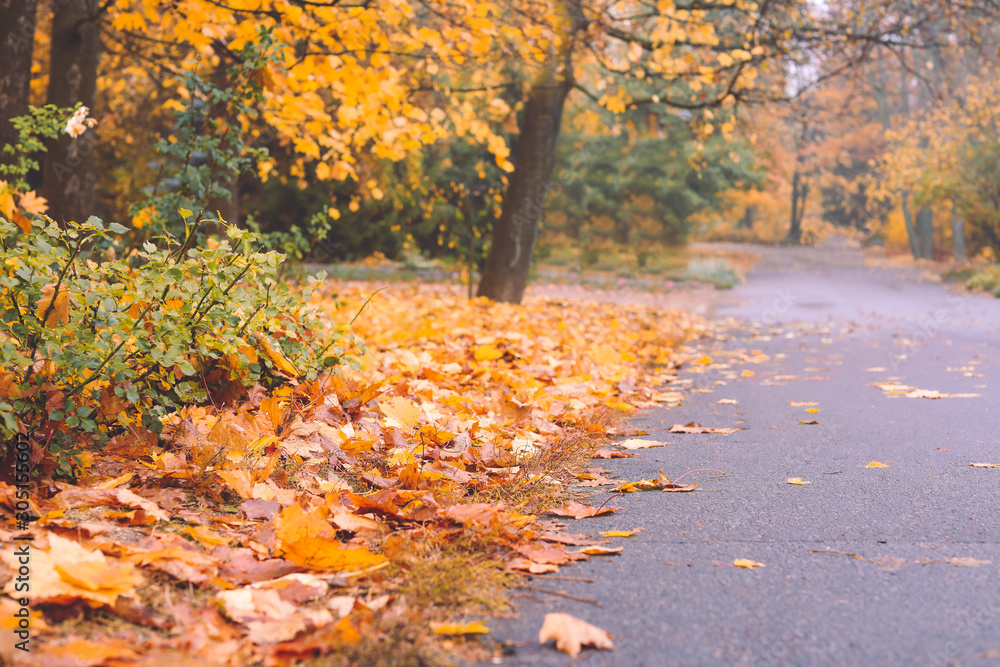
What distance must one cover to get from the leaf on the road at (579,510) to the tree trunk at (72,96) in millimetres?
5626

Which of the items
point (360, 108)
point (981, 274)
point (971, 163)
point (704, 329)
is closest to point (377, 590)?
point (360, 108)

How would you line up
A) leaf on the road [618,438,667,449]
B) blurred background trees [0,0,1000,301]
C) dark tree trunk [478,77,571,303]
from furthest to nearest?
dark tree trunk [478,77,571,303] < blurred background trees [0,0,1000,301] < leaf on the road [618,438,667,449]

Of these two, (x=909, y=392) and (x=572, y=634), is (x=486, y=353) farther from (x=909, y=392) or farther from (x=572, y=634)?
(x=572, y=634)

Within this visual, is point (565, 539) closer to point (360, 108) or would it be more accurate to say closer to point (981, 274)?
point (360, 108)

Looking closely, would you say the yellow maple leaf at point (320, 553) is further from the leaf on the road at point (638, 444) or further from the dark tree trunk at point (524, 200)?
the dark tree trunk at point (524, 200)

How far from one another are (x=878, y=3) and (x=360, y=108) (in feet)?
19.1

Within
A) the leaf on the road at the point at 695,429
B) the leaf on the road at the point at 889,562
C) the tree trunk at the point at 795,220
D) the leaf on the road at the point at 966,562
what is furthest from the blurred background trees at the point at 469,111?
the tree trunk at the point at 795,220

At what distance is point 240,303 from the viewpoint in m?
3.07

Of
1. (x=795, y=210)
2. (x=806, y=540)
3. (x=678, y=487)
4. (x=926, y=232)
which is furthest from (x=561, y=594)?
(x=795, y=210)

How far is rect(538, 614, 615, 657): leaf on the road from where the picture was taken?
173 cm

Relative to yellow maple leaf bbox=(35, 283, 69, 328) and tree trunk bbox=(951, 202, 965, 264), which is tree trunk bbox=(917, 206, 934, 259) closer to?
tree trunk bbox=(951, 202, 965, 264)

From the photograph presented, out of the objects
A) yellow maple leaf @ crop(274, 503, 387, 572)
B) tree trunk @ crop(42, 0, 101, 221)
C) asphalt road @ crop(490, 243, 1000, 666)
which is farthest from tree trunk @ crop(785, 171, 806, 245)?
yellow maple leaf @ crop(274, 503, 387, 572)

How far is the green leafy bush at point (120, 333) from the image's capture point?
2432mm

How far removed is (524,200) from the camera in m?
9.99
